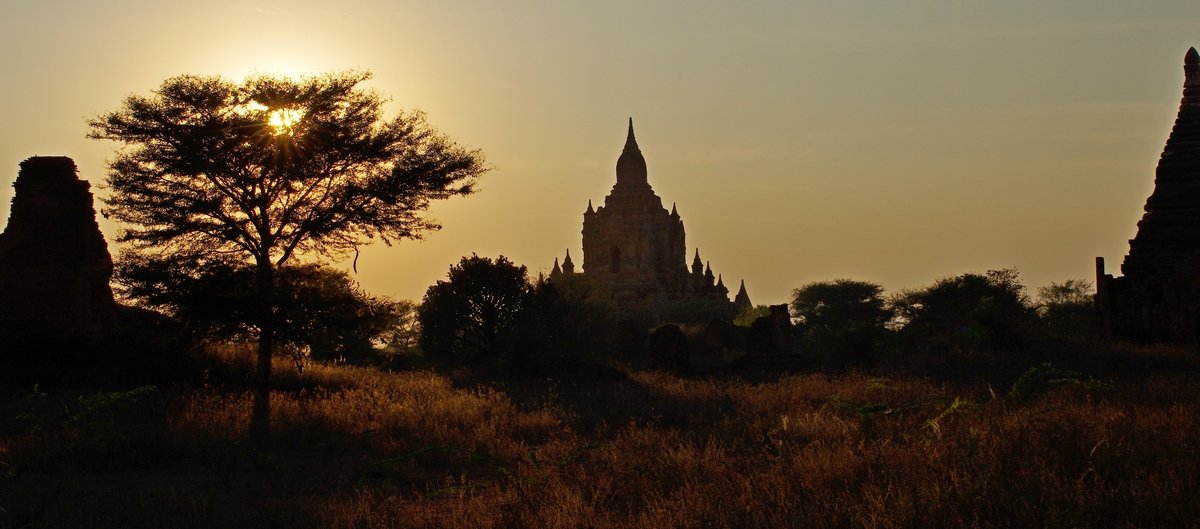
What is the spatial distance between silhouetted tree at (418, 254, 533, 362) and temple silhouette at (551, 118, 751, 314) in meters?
46.4

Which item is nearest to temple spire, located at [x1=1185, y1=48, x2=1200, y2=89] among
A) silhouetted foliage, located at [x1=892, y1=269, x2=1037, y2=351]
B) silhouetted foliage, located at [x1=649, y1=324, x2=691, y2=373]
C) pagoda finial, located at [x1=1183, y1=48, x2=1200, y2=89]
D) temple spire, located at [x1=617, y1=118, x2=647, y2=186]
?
pagoda finial, located at [x1=1183, y1=48, x2=1200, y2=89]

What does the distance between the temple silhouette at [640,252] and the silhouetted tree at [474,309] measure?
152ft

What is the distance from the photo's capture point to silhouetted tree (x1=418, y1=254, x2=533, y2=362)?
33.2 m

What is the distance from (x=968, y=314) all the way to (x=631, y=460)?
24.6 m

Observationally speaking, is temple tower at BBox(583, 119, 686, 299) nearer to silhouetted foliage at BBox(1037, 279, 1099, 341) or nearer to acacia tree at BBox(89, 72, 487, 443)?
silhouetted foliage at BBox(1037, 279, 1099, 341)

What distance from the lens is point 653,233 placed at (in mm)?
85938

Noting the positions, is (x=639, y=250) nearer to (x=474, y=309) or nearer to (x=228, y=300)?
(x=474, y=309)

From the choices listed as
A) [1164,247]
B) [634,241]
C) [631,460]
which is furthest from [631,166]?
[631,460]

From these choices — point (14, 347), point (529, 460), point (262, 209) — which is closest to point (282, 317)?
point (262, 209)

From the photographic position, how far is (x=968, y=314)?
3322 centimetres

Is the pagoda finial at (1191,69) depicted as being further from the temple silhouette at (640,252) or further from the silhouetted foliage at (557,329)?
the temple silhouette at (640,252)

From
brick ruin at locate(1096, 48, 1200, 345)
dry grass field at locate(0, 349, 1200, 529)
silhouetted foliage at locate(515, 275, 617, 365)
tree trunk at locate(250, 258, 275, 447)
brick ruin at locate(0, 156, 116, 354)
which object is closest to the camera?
dry grass field at locate(0, 349, 1200, 529)

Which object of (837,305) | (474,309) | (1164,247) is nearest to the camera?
(1164,247)

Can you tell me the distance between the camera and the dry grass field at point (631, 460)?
774 centimetres
